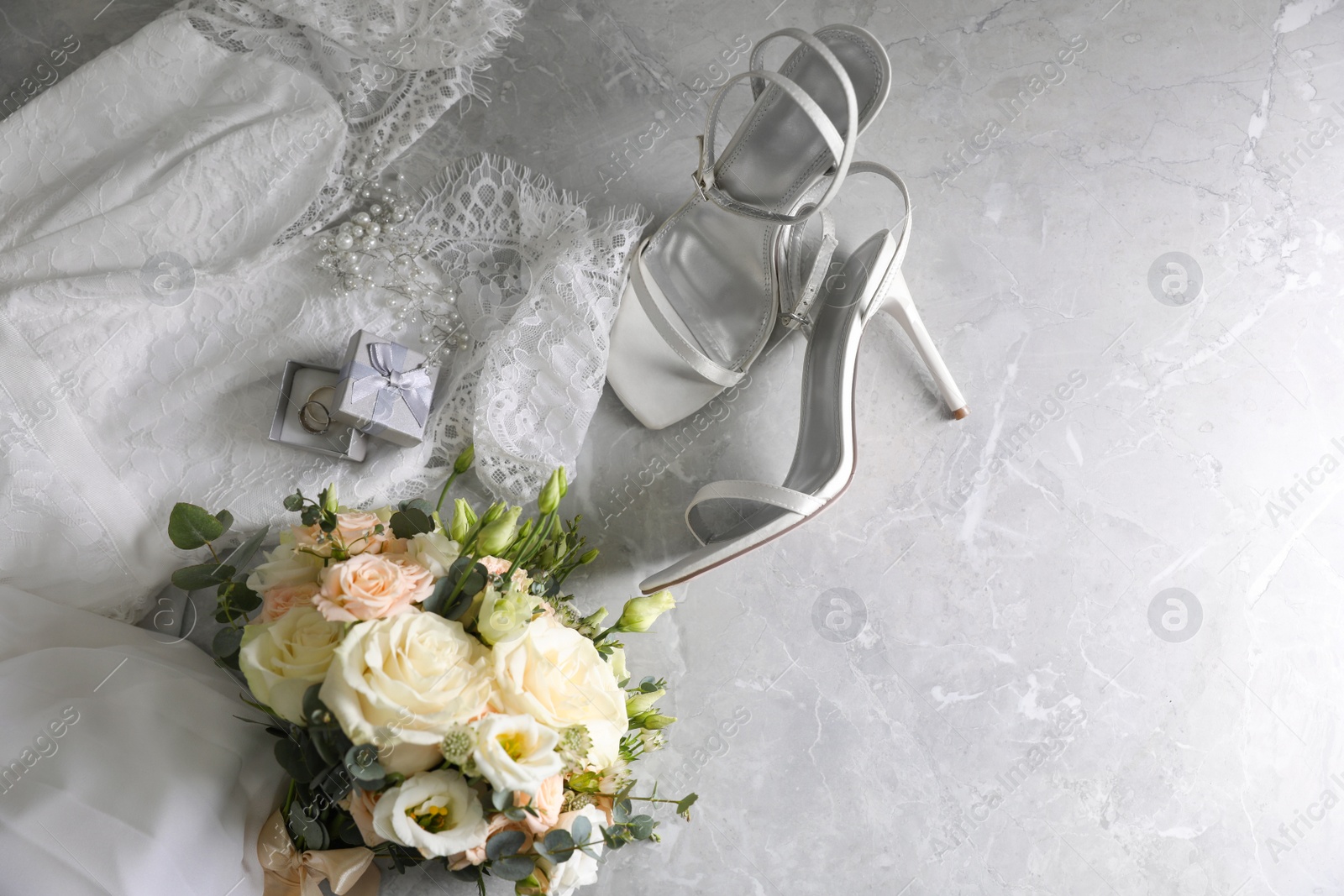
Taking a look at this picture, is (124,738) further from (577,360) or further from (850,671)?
(850,671)

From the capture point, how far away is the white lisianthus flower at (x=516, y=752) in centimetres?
66

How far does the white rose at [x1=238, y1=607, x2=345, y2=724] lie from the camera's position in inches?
27.8

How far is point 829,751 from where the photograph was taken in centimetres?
136

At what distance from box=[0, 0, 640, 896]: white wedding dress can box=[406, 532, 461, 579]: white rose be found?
1.38ft

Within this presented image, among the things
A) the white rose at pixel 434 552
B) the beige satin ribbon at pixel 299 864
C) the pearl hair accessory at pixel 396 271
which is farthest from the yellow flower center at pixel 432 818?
the pearl hair accessory at pixel 396 271

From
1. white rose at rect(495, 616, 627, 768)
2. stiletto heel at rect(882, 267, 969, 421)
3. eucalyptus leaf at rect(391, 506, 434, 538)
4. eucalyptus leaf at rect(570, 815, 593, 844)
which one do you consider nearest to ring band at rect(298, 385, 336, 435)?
eucalyptus leaf at rect(391, 506, 434, 538)

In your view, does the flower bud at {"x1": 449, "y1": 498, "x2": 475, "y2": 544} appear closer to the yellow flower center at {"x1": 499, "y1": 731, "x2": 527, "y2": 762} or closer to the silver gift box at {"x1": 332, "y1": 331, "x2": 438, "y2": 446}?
the yellow flower center at {"x1": 499, "y1": 731, "x2": 527, "y2": 762}

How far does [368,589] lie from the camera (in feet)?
2.32

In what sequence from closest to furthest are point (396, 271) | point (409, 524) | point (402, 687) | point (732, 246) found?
point (402, 687)
point (409, 524)
point (396, 271)
point (732, 246)

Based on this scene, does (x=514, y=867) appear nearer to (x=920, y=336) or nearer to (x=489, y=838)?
(x=489, y=838)

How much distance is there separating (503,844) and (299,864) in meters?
0.43

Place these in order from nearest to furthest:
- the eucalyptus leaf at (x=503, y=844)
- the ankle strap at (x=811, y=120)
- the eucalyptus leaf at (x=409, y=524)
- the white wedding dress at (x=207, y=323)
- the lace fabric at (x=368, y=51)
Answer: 1. the eucalyptus leaf at (x=503, y=844)
2. the eucalyptus leaf at (x=409, y=524)
3. the white wedding dress at (x=207, y=323)
4. the ankle strap at (x=811, y=120)
5. the lace fabric at (x=368, y=51)

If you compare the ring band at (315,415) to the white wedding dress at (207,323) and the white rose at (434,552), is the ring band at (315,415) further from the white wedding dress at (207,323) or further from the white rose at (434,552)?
the white rose at (434,552)

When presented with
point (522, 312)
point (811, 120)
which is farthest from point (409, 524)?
point (811, 120)
